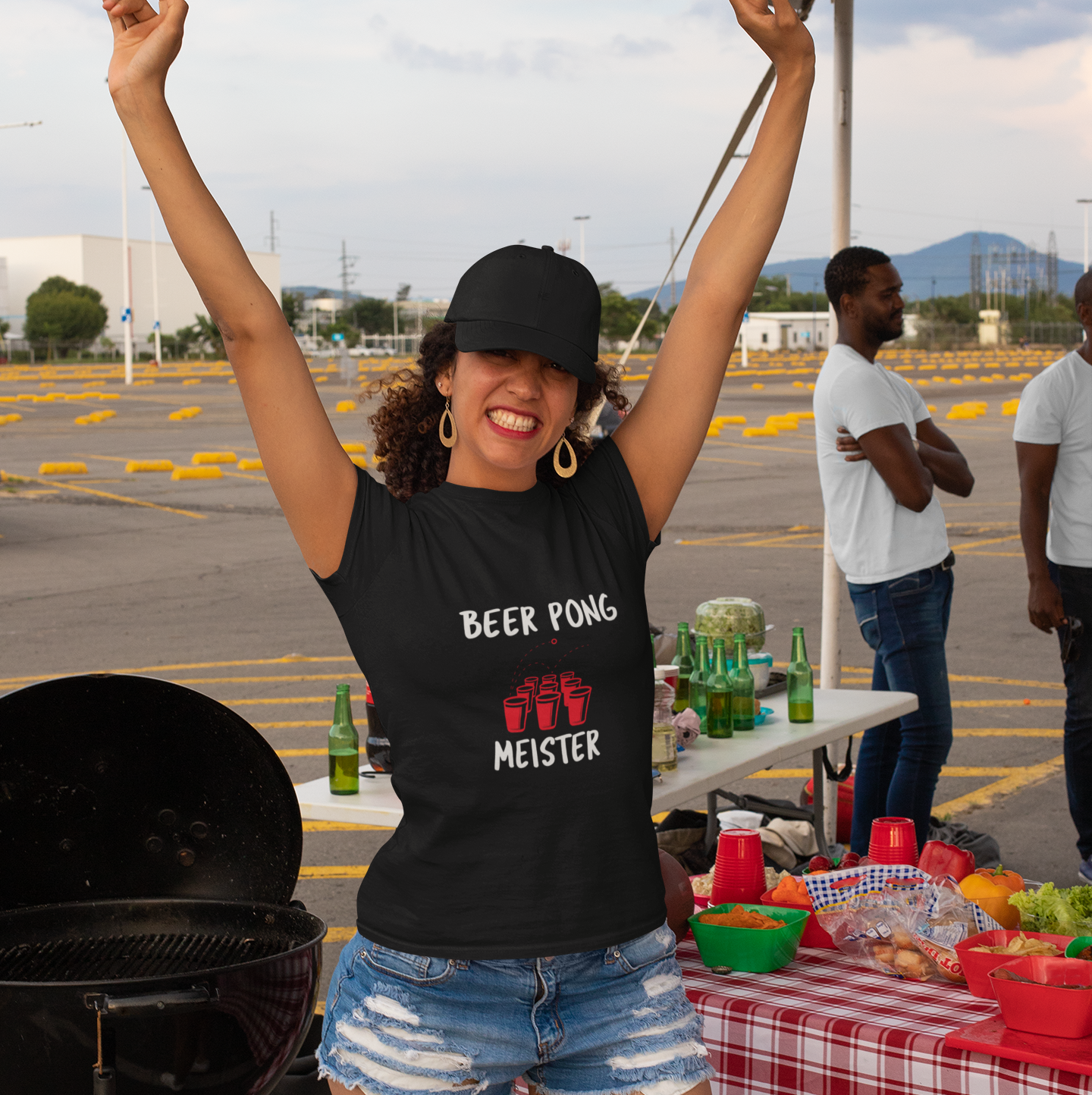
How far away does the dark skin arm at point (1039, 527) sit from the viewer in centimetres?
523

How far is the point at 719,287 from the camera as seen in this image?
2.22 m

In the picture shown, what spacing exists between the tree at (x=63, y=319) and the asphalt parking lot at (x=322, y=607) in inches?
2819

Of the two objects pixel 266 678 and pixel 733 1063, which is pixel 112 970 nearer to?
pixel 733 1063

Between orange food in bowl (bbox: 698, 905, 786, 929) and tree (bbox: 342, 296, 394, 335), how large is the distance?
416 feet

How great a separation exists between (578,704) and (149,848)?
3.74 ft

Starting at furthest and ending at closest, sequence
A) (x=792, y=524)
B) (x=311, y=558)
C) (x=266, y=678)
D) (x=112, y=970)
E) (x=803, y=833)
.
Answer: (x=792, y=524) < (x=266, y=678) < (x=803, y=833) < (x=112, y=970) < (x=311, y=558)

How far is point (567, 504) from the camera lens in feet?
6.82

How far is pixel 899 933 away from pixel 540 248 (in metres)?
1.86

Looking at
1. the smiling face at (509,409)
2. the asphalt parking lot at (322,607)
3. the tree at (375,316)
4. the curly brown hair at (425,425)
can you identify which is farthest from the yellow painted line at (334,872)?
the tree at (375,316)

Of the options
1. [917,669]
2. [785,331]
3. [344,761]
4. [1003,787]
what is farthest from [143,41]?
[785,331]

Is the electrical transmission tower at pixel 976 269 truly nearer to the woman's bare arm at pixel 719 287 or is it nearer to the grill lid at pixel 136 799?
the woman's bare arm at pixel 719 287

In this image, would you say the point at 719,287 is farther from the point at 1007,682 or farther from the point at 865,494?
the point at 1007,682

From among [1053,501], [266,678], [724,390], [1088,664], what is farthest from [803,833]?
[724,390]

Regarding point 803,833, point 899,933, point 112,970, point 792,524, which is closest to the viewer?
point 112,970
